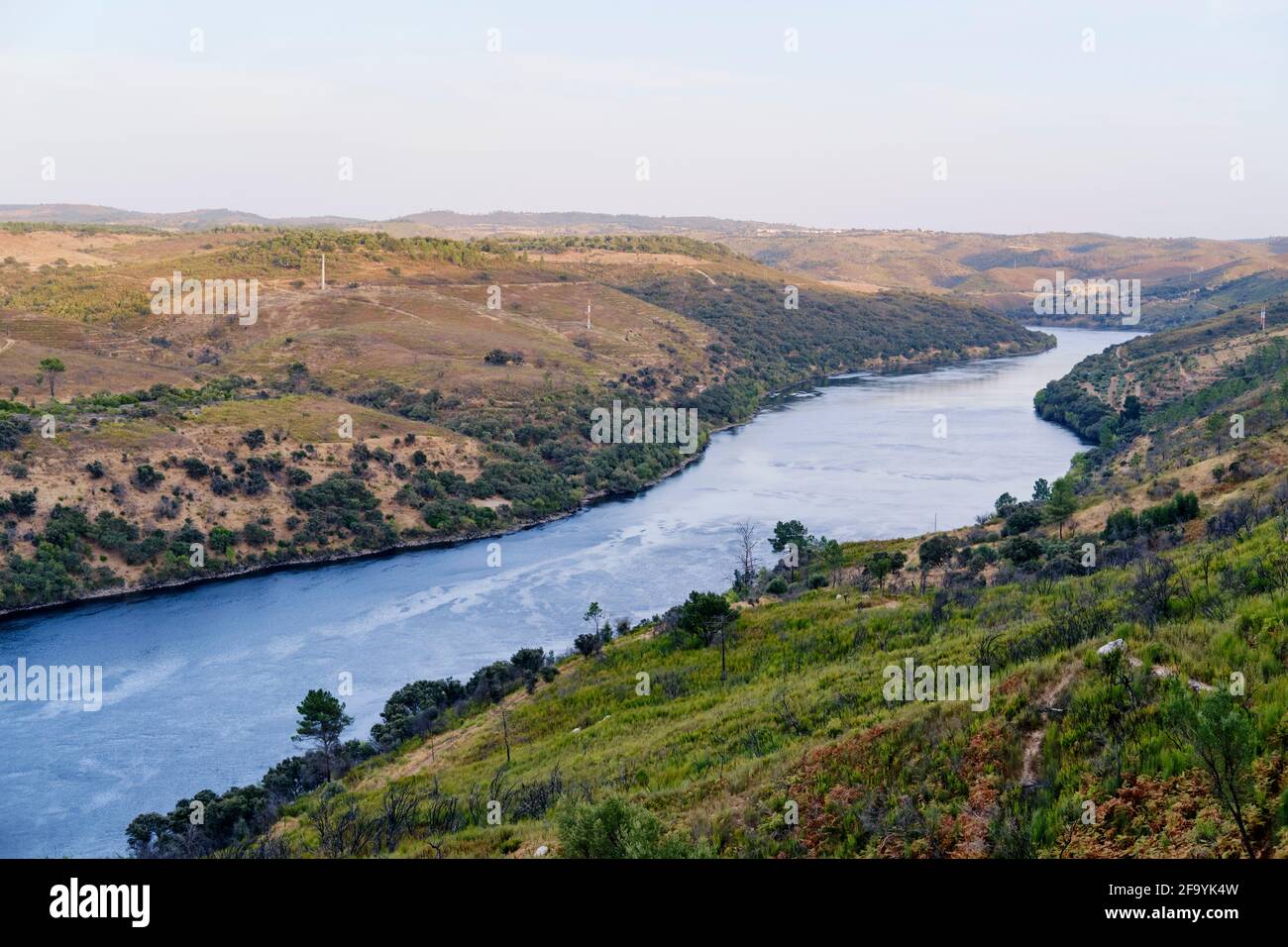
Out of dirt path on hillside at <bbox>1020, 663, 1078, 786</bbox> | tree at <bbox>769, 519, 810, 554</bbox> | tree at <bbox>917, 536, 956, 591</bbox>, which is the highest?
dirt path on hillside at <bbox>1020, 663, 1078, 786</bbox>

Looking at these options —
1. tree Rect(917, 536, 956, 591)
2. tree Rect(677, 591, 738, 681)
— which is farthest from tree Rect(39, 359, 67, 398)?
tree Rect(917, 536, 956, 591)

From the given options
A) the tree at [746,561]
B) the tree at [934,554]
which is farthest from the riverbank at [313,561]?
the tree at [934,554]

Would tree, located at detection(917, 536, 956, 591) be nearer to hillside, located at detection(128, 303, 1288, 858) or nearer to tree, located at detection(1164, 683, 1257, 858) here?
hillside, located at detection(128, 303, 1288, 858)

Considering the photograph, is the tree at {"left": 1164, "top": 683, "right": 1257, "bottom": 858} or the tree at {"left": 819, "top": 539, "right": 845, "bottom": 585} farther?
the tree at {"left": 819, "top": 539, "right": 845, "bottom": 585}

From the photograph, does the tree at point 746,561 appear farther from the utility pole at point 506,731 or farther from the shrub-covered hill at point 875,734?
the utility pole at point 506,731

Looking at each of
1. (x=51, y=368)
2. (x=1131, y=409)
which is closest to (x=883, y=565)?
(x=1131, y=409)

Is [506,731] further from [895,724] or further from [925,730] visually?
[925,730]

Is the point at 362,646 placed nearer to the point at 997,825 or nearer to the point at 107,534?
the point at 107,534
